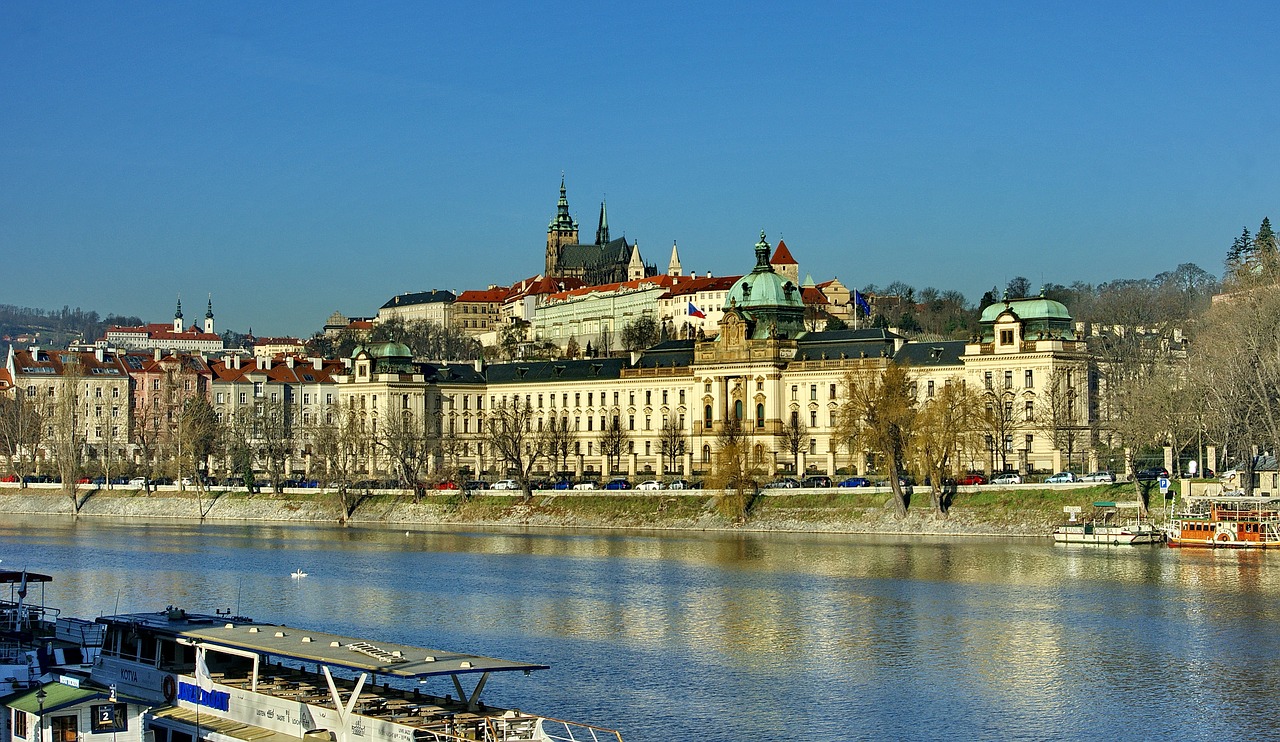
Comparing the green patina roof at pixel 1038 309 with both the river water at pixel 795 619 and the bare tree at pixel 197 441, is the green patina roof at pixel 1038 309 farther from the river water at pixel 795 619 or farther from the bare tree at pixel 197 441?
the bare tree at pixel 197 441

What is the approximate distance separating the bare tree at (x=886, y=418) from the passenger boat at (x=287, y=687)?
68830 millimetres

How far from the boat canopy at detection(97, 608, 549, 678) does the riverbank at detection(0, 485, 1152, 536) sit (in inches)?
2730

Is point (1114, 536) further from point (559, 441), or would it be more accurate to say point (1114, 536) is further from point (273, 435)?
point (273, 435)

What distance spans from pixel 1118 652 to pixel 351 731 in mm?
31264

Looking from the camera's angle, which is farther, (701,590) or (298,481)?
(298,481)

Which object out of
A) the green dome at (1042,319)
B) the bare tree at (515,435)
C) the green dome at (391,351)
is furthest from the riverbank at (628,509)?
the green dome at (391,351)

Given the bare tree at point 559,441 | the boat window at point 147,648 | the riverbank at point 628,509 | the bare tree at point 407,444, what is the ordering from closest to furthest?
the boat window at point 147,648 → the riverbank at point 628,509 → the bare tree at point 407,444 → the bare tree at point 559,441

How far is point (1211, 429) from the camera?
111m

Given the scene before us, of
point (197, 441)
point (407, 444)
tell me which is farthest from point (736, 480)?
point (197, 441)

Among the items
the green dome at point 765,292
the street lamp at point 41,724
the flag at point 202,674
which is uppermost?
the green dome at point 765,292

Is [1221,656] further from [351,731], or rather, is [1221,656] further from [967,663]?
[351,731]

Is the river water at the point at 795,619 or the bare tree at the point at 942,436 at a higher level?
the bare tree at the point at 942,436

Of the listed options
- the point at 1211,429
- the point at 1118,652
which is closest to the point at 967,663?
the point at 1118,652

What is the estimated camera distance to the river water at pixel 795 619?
1912 inches
